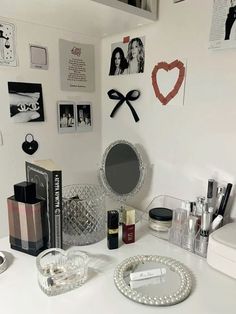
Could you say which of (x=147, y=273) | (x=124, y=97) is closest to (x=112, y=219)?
(x=147, y=273)

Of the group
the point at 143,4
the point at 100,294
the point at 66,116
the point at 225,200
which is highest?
the point at 143,4

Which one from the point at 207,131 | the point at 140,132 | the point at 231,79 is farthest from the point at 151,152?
the point at 231,79

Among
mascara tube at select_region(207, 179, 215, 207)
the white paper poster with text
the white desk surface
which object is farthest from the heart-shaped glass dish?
the white paper poster with text

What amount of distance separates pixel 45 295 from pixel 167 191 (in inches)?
22.6

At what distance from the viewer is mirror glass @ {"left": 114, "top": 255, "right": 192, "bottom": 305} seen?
2.02 ft

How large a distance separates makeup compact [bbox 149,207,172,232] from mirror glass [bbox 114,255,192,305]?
0.55ft

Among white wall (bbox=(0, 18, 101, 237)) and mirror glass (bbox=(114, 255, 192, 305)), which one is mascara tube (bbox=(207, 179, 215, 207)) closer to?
mirror glass (bbox=(114, 255, 192, 305))

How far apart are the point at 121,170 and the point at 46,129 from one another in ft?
1.08

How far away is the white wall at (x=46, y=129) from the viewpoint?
0.95 m

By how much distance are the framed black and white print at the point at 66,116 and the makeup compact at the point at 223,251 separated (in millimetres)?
680

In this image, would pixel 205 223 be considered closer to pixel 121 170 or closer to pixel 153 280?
pixel 153 280

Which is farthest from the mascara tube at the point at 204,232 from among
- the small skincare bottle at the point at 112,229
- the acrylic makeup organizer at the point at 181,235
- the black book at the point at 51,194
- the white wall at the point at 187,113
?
the black book at the point at 51,194

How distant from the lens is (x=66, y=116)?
1.11 meters

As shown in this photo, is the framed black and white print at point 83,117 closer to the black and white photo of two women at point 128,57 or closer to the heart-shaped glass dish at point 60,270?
the black and white photo of two women at point 128,57
